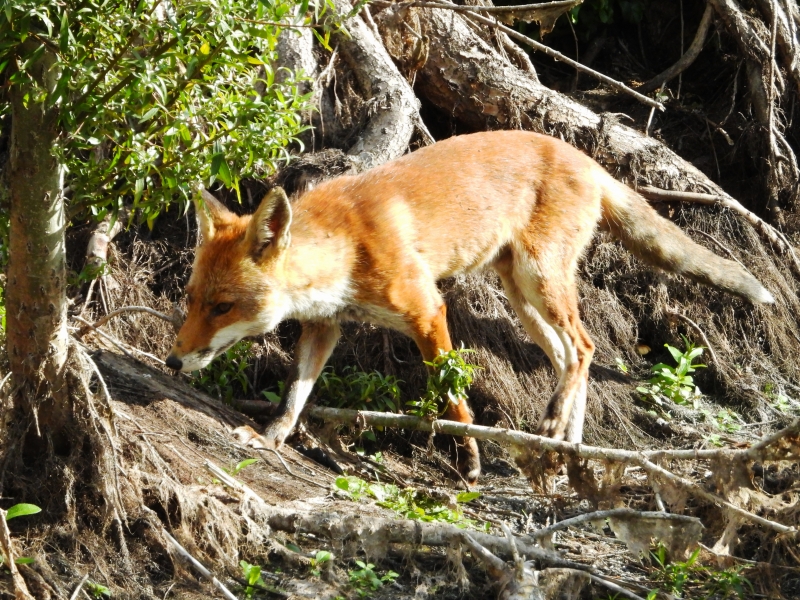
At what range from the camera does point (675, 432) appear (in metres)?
6.45

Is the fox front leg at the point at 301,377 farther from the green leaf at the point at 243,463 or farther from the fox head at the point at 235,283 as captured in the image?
the green leaf at the point at 243,463

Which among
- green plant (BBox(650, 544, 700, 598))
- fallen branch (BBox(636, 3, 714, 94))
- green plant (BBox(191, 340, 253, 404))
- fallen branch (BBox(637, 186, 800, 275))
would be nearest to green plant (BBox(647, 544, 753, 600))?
green plant (BBox(650, 544, 700, 598))

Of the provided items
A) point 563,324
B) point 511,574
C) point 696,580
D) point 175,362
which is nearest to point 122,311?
point 175,362

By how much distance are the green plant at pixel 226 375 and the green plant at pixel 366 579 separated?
90.5 inches

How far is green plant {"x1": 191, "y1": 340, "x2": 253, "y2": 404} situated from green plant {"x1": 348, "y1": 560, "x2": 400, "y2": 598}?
230 centimetres

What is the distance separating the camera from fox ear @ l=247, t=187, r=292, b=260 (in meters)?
4.93

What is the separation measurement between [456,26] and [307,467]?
4333mm

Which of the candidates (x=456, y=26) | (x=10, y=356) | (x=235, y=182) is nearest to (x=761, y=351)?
(x=456, y=26)

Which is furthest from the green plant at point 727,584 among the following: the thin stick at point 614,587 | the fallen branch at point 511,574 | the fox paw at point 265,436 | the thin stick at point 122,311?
the thin stick at point 122,311

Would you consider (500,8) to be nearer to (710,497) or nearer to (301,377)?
(301,377)

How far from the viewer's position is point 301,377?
5.57 m

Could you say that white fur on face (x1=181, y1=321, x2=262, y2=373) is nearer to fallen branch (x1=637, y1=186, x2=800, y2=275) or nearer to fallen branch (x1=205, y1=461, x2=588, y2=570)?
fallen branch (x1=205, y1=461, x2=588, y2=570)

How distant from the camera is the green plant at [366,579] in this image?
3.70 m

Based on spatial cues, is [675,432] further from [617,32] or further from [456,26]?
[617,32]
